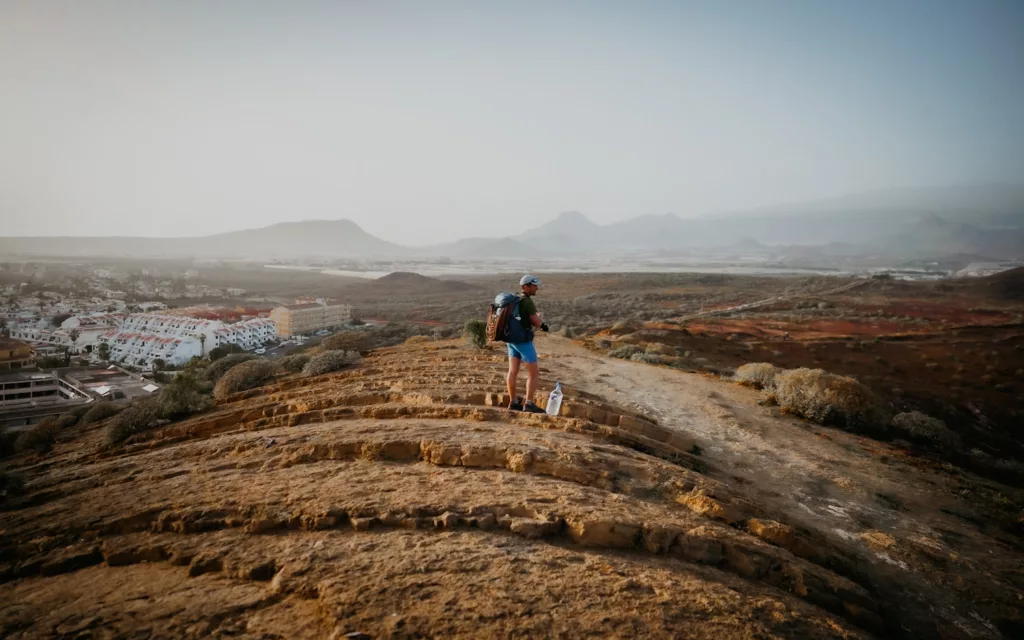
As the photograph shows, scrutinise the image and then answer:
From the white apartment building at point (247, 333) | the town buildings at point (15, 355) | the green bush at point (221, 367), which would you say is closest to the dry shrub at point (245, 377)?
the green bush at point (221, 367)

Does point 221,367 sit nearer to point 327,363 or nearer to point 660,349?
→ point 327,363

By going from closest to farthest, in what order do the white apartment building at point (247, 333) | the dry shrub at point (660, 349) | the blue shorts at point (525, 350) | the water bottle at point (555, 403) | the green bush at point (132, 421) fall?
the blue shorts at point (525, 350) < the water bottle at point (555, 403) < the green bush at point (132, 421) < the dry shrub at point (660, 349) < the white apartment building at point (247, 333)

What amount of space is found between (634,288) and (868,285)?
105 feet

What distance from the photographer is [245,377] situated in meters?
12.9

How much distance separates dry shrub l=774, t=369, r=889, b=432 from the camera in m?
11.0

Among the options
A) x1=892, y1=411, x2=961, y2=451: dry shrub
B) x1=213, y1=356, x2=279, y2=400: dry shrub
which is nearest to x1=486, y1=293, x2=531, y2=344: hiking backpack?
x1=213, y1=356, x2=279, y2=400: dry shrub

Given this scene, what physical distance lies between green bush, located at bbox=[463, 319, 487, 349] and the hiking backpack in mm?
8962

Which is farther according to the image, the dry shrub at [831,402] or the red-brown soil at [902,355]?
the red-brown soil at [902,355]

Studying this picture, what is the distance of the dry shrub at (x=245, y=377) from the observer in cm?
1234

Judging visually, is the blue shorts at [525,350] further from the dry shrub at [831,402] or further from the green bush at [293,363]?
the green bush at [293,363]

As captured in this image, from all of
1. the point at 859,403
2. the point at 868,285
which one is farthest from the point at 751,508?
the point at 868,285

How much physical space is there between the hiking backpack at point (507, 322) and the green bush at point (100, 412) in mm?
11786

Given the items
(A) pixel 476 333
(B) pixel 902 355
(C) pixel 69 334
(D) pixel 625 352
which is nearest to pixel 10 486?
(A) pixel 476 333

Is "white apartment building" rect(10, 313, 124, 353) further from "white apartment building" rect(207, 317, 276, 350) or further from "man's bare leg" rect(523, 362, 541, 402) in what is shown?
"man's bare leg" rect(523, 362, 541, 402)
